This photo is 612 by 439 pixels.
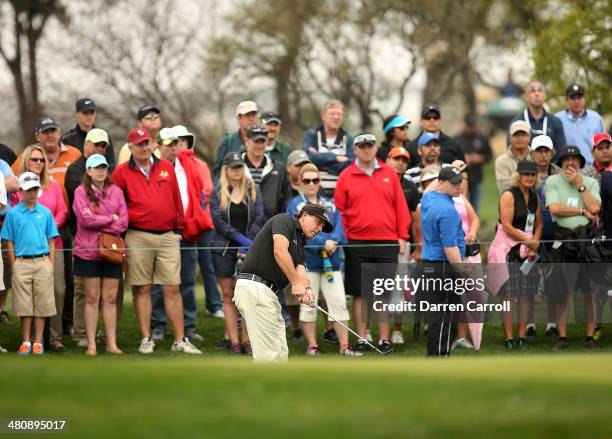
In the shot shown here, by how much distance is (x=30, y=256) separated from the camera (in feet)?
45.1

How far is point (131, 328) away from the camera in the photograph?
1573 cm

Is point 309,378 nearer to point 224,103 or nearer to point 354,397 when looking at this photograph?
point 354,397

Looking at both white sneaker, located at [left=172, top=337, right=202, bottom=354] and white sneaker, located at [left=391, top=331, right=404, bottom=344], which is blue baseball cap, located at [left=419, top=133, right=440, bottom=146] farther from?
white sneaker, located at [left=172, top=337, right=202, bottom=354]

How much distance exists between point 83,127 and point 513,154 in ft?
17.8

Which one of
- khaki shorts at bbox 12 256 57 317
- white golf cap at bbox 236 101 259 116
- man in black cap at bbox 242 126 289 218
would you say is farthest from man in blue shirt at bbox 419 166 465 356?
khaki shorts at bbox 12 256 57 317

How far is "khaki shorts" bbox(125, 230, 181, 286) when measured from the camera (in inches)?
565

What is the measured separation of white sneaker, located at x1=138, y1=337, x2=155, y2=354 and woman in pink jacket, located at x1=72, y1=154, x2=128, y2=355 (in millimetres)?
267

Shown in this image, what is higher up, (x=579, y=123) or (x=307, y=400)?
(x=579, y=123)

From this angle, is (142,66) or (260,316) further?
(142,66)

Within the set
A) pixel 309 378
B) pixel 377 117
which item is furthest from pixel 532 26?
pixel 309 378

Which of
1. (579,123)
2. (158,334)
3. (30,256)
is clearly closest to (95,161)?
(30,256)

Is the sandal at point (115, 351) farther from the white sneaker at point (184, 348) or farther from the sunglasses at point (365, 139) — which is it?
the sunglasses at point (365, 139)

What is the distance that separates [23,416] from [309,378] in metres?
2.01

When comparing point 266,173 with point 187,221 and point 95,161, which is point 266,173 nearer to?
point 187,221
